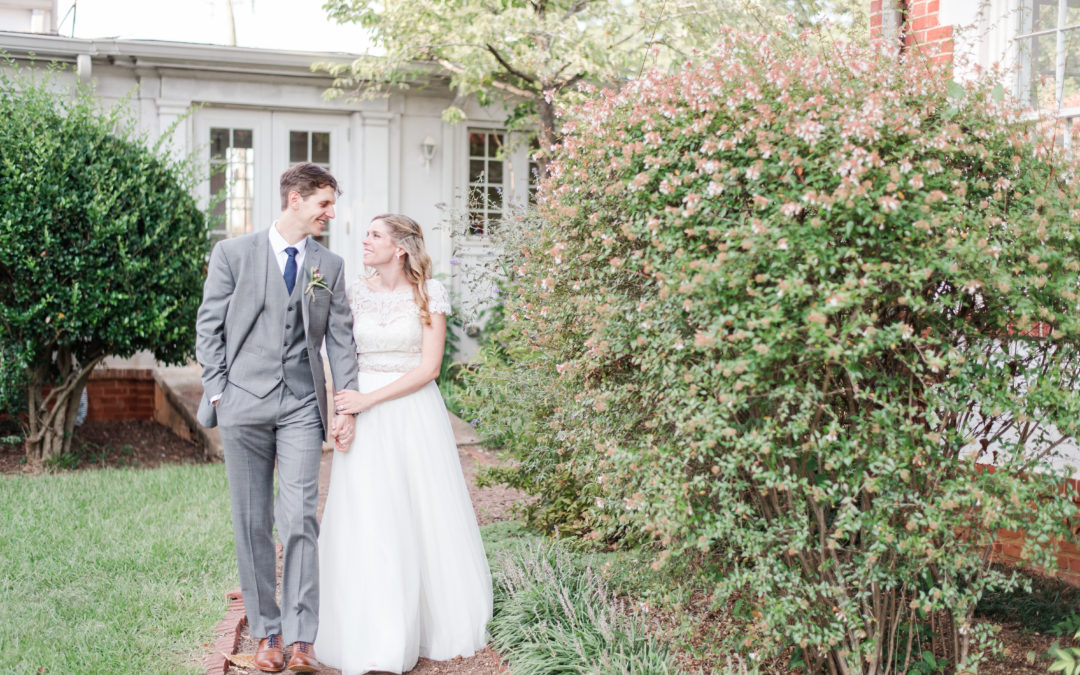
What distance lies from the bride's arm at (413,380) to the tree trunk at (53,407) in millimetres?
5260

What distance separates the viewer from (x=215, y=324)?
4188 millimetres

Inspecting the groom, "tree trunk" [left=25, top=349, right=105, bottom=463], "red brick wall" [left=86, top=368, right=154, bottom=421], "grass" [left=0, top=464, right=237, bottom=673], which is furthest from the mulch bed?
the groom

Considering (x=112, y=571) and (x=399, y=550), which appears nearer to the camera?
(x=399, y=550)

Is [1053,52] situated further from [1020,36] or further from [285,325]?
[285,325]

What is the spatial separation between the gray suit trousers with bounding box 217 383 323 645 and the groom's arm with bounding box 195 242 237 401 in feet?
0.22

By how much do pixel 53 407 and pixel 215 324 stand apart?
566 cm

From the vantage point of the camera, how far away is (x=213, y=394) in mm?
4195

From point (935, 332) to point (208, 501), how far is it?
18.2ft

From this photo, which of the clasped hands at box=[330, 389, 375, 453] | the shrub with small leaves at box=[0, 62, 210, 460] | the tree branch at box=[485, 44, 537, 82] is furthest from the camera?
the tree branch at box=[485, 44, 537, 82]

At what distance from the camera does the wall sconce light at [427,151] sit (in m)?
12.6

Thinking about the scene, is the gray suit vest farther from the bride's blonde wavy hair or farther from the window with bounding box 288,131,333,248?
the window with bounding box 288,131,333,248

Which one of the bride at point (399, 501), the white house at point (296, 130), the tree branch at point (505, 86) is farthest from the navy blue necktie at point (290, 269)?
the tree branch at point (505, 86)

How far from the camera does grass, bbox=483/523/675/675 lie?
3.95 meters

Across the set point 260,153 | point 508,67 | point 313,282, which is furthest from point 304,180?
point 260,153
